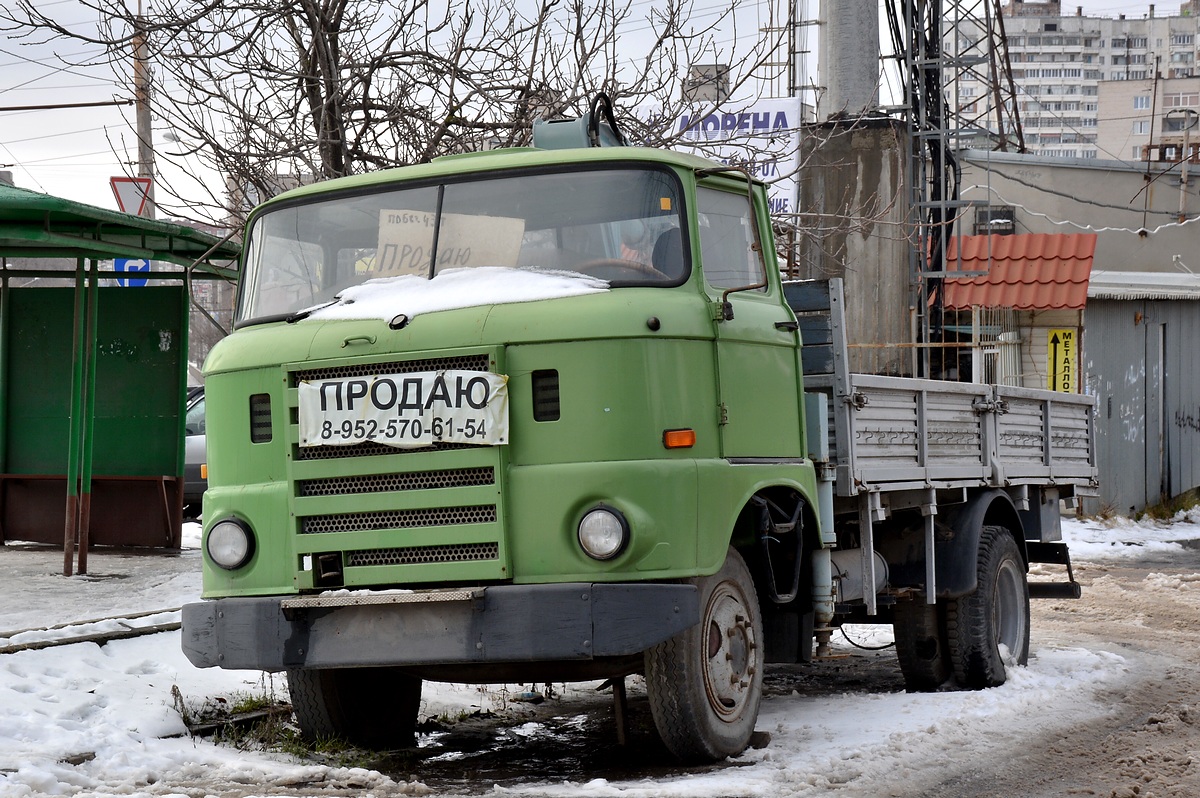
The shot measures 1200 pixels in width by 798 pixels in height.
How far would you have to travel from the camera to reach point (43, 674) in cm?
714

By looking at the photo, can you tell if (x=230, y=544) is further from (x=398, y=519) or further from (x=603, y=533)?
(x=603, y=533)

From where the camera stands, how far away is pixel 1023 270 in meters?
20.0

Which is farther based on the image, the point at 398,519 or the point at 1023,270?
the point at 1023,270

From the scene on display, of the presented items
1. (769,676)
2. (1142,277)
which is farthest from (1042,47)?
(769,676)

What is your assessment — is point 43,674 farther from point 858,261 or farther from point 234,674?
point 858,261

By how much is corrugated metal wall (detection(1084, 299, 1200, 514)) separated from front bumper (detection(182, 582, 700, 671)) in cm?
1566

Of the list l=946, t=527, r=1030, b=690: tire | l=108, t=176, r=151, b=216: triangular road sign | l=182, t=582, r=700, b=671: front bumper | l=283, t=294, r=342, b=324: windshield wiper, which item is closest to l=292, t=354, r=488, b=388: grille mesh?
l=283, t=294, r=342, b=324: windshield wiper

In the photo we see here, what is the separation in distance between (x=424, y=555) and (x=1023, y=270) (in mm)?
15865

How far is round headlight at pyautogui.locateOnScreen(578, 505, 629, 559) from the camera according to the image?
5.48m

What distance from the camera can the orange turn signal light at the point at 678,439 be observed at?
5609mm

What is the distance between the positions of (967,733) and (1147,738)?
0.87 m

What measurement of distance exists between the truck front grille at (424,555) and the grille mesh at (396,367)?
27.6 inches

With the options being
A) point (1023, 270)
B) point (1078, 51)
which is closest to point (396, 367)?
point (1023, 270)

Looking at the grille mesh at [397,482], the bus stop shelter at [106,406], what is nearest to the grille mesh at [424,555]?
the grille mesh at [397,482]
